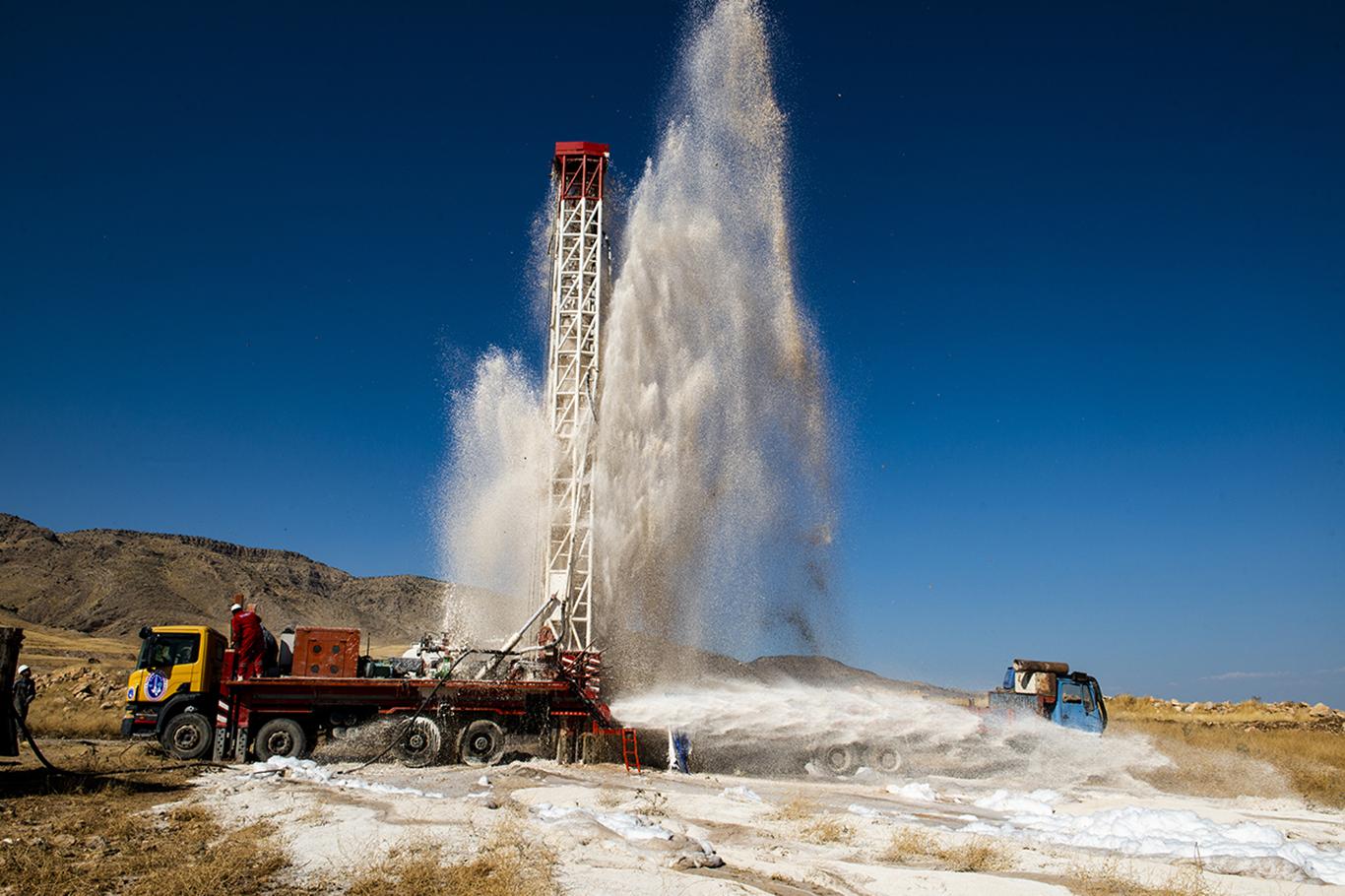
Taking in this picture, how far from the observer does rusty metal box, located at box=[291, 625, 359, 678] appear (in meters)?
20.9

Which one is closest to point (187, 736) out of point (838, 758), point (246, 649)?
point (246, 649)

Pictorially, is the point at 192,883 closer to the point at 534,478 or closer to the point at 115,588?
the point at 534,478

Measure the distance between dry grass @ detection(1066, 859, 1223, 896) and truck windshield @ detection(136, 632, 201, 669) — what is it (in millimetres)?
18255

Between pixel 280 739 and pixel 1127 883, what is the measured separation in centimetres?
1681

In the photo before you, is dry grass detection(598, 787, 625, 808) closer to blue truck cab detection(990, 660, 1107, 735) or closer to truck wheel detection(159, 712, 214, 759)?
truck wheel detection(159, 712, 214, 759)

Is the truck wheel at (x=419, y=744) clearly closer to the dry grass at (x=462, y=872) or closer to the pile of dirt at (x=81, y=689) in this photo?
the dry grass at (x=462, y=872)

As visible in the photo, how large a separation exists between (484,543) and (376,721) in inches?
292

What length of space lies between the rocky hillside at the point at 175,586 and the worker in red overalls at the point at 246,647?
80452mm

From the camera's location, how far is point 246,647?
20.3 m

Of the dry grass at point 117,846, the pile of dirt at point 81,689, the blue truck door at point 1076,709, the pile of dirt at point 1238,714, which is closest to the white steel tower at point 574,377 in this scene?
the dry grass at point 117,846

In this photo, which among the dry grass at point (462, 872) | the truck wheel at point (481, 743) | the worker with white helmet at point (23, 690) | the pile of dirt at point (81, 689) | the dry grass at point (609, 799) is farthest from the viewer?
the pile of dirt at point (81, 689)

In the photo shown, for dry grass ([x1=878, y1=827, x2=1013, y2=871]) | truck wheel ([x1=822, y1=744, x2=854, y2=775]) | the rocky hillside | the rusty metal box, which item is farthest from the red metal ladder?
the rocky hillside

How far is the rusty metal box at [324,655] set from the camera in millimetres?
20906

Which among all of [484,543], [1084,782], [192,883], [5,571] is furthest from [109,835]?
[5,571]
